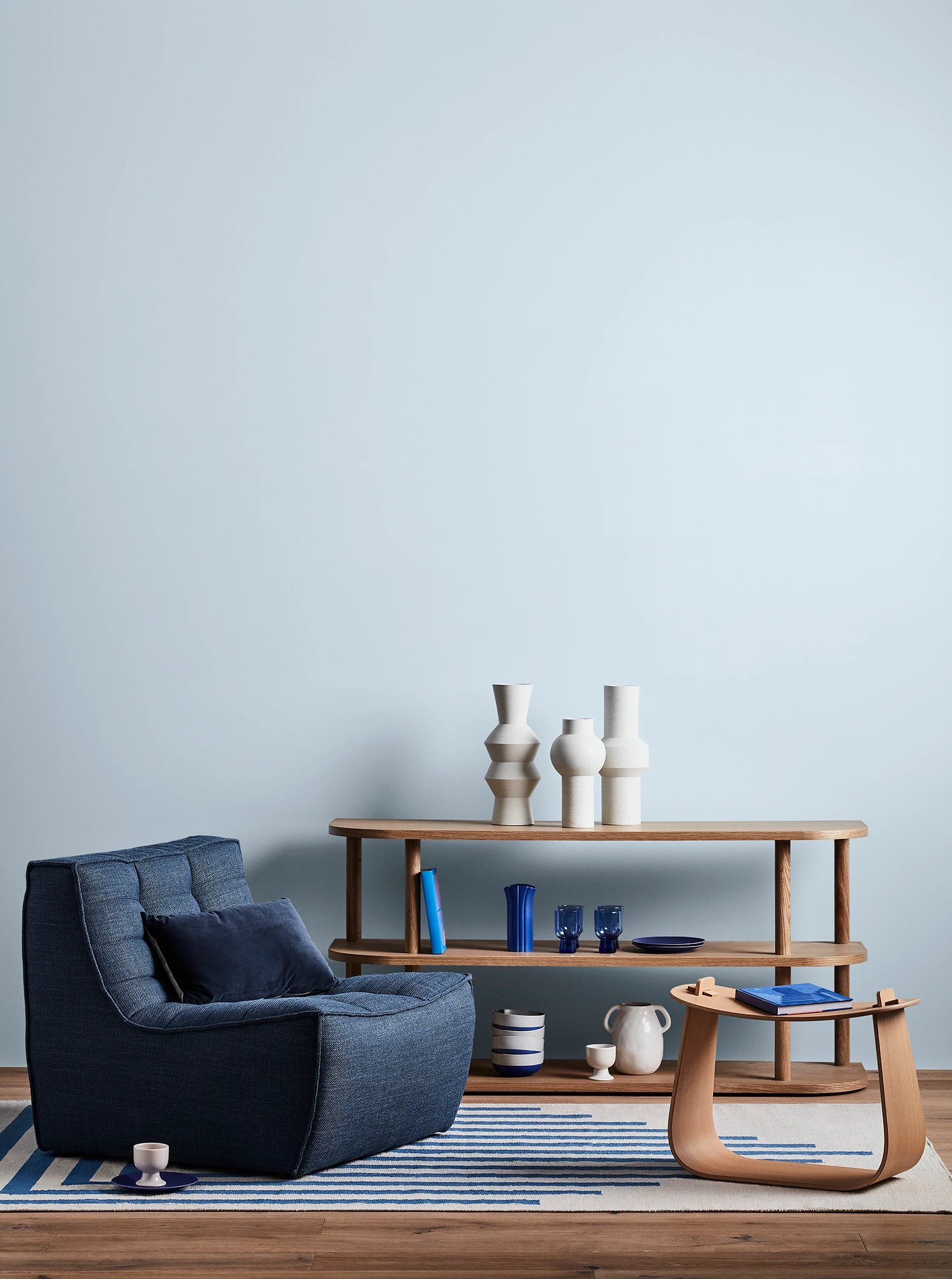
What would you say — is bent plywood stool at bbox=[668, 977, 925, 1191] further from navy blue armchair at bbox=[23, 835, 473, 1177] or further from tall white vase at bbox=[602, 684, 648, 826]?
tall white vase at bbox=[602, 684, 648, 826]

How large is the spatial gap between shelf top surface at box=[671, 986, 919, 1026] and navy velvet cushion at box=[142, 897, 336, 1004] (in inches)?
35.2

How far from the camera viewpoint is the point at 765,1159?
2916 mm

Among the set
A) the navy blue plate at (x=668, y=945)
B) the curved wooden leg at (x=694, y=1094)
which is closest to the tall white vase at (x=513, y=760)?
the navy blue plate at (x=668, y=945)

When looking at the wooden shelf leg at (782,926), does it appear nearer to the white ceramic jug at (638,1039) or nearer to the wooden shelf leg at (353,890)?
the white ceramic jug at (638,1039)

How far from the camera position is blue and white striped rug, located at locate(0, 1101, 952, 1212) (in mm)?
2633

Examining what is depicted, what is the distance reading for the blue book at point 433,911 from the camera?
3.56 metres

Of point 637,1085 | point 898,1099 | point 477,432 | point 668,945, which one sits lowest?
point 637,1085

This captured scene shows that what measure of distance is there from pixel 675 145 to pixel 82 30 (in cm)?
180

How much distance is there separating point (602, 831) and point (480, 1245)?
1.28m

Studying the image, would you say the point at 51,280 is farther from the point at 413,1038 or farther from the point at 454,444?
the point at 413,1038

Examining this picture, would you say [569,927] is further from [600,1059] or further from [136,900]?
[136,900]

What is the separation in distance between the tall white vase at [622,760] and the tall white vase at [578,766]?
1.8 inches

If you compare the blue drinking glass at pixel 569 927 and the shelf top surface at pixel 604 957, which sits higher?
the blue drinking glass at pixel 569 927

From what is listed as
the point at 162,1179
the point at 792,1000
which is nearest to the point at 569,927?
the point at 792,1000
